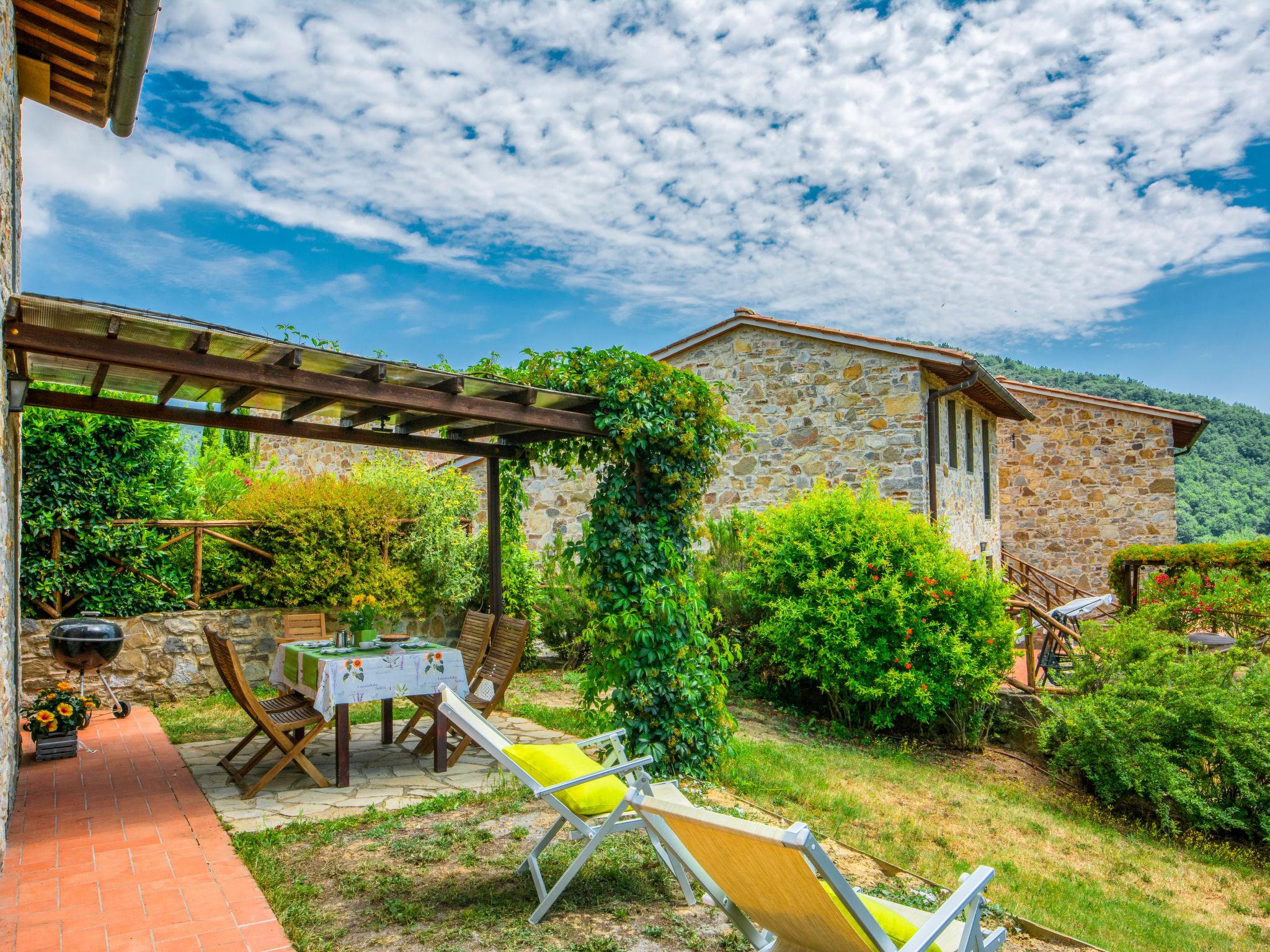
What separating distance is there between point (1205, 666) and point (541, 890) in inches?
267

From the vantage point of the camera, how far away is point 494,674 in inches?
247

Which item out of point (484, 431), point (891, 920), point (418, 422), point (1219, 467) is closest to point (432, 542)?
point (484, 431)

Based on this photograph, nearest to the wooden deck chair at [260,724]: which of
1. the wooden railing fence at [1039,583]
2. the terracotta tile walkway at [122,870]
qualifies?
the terracotta tile walkway at [122,870]

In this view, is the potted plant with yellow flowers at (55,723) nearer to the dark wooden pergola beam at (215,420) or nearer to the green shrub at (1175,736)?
the dark wooden pergola beam at (215,420)

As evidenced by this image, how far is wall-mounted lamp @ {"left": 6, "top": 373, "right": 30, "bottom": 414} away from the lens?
4.76m

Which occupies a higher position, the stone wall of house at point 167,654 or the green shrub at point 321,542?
the green shrub at point 321,542

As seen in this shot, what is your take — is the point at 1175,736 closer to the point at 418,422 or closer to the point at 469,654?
the point at 469,654

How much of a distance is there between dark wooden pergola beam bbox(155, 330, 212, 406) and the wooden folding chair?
2560 mm

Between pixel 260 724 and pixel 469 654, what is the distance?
195 centimetres

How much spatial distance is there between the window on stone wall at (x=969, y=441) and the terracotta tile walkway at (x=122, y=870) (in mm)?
12249

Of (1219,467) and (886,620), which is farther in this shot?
(1219,467)

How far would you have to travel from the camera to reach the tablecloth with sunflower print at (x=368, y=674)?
5109 mm

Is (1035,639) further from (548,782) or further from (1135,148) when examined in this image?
(548,782)

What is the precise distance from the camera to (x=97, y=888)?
3.57m
